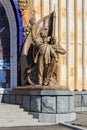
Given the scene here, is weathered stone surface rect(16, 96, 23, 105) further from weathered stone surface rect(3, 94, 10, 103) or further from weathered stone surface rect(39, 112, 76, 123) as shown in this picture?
weathered stone surface rect(39, 112, 76, 123)

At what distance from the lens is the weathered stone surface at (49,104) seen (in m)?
14.8

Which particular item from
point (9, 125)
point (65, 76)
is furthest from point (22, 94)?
point (65, 76)

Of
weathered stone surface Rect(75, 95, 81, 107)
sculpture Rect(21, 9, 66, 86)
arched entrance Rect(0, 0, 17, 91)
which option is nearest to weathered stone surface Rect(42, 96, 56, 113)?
sculpture Rect(21, 9, 66, 86)

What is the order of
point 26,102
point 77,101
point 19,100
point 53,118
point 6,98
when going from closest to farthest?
point 53,118 → point 26,102 → point 19,100 → point 6,98 → point 77,101

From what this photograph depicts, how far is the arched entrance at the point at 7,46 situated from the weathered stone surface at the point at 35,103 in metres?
3.82

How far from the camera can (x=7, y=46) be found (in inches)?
758

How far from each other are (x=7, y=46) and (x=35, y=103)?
5.03 metres

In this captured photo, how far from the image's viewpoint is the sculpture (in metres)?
16.5

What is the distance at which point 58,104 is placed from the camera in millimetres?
14812

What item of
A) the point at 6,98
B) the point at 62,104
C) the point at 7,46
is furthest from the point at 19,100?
the point at 7,46

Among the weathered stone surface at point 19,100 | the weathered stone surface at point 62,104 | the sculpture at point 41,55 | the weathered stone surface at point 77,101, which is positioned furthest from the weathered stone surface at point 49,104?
the weathered stone surface at point 77,101

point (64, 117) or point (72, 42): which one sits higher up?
point (72, 42)

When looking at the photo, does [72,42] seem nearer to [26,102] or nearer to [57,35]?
[57,35]

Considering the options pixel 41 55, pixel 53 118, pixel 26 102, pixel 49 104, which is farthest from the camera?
pixel 41 55
